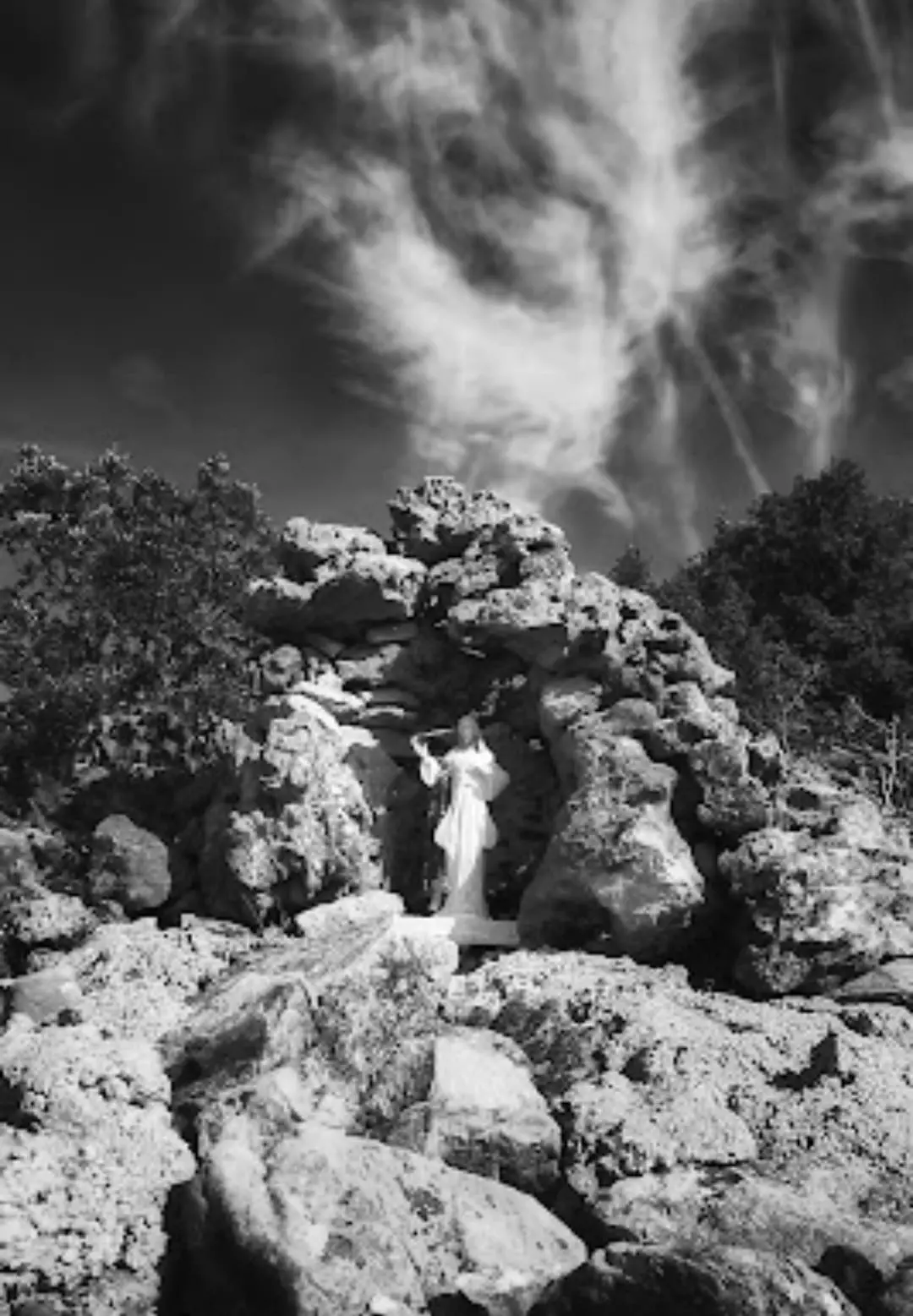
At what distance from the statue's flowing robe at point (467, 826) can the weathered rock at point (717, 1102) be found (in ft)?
5.50

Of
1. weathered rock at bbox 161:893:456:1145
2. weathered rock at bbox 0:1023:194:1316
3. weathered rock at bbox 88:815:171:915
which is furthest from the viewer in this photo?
weathered rock at bbox 88:815:171:915

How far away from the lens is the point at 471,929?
11312 mm

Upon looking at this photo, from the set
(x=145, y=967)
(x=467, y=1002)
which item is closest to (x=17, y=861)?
(x=145, y=967)

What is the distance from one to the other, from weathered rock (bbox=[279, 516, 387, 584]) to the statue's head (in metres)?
2.75

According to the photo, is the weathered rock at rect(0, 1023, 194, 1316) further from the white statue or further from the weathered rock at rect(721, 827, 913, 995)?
the weathered rock at rect(721, 827, 913, 995)

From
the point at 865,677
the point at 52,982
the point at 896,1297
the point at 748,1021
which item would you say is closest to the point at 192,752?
the point at 52,982

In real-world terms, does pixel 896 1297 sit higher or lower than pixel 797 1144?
lower

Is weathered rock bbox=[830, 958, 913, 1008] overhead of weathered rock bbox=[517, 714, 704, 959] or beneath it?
beneath

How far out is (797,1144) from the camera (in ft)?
24.7

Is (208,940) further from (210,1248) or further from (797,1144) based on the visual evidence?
(797,1144)

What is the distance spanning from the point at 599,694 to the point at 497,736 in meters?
1.63

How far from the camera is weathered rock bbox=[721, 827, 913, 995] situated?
31.4ft

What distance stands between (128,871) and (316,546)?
446 cm

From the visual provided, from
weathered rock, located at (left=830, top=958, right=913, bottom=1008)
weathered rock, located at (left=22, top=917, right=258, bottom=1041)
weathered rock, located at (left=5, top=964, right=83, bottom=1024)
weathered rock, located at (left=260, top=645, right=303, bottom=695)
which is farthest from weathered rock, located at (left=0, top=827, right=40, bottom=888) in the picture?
weathered rock, located at (left=830, top=958, right=913, bottom=1008)
